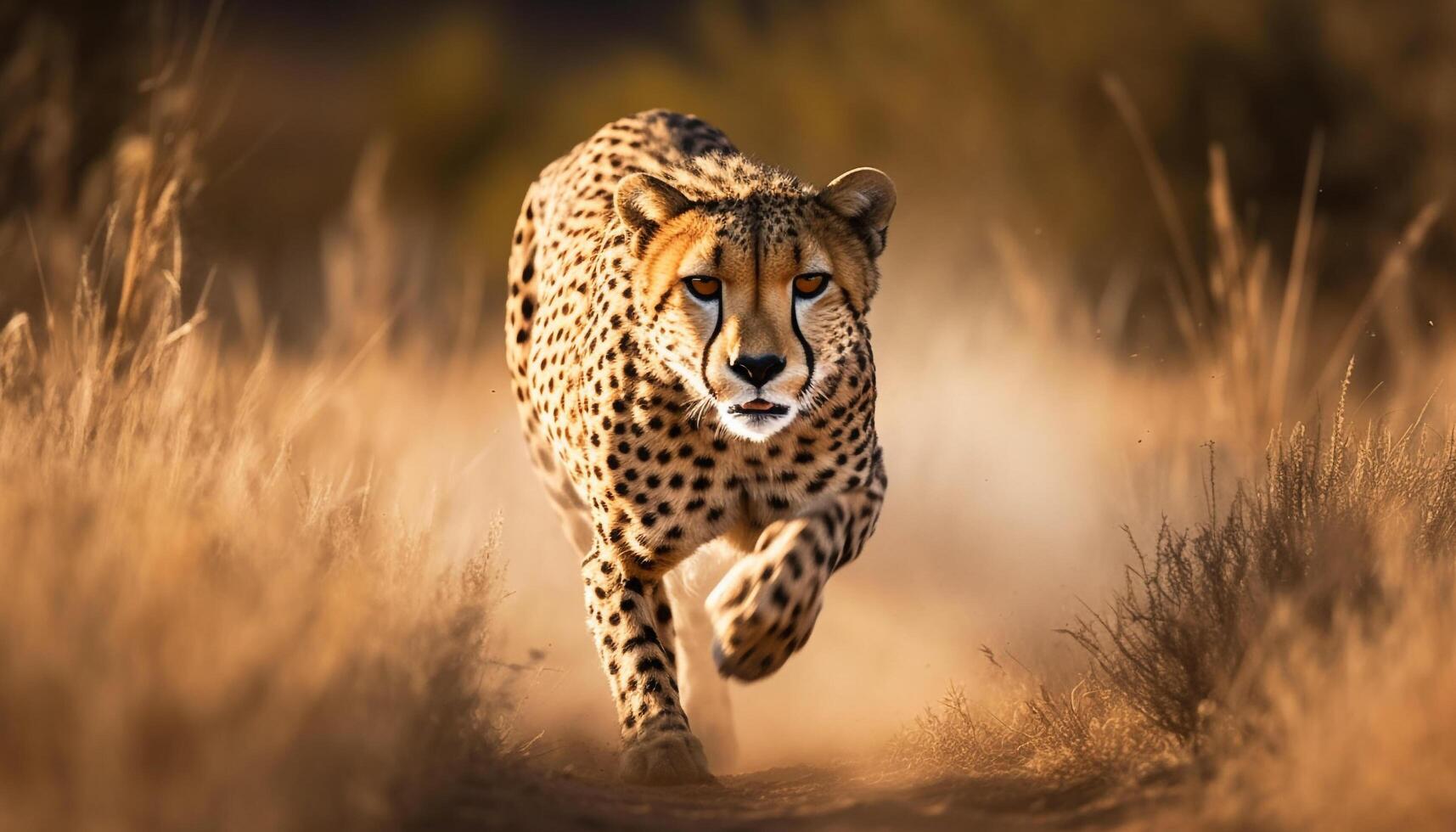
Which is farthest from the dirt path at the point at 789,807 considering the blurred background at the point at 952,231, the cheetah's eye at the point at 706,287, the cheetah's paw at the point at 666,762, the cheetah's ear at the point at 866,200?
the cheetah's ear at the point at 866,200

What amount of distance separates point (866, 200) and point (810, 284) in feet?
1.27

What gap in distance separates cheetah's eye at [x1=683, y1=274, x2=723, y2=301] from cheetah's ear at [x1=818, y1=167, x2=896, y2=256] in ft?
1.33

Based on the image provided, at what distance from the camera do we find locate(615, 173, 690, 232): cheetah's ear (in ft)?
13.0

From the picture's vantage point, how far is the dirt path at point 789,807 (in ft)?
10.2

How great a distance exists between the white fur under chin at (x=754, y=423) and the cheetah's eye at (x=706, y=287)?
10.7 inches

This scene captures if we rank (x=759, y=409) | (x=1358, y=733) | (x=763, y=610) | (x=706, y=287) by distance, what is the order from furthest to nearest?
(x=706, y=287) → (x=759, y=409) → (x=763, y=610) → (x=1358, y=733)

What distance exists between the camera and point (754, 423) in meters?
3.58

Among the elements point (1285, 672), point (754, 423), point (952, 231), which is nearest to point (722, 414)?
point (754, 423)

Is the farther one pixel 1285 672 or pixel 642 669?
pixel 642 669

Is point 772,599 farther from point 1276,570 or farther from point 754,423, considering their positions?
point 1276,570

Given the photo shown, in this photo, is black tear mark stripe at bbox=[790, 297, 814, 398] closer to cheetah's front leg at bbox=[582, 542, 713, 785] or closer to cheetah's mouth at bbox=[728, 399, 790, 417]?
cheetah's mouth at bbox=[728, 399, 790, 417]

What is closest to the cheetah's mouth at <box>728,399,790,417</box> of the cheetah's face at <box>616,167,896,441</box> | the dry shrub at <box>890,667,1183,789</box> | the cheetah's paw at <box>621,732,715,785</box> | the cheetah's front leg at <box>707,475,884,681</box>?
the cheetah's face at <box>616,167,896,441</box>

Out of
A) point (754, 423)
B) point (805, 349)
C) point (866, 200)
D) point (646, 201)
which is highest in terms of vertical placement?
point (646, 201)

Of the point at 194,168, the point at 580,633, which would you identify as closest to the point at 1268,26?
the point at 580,633
